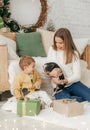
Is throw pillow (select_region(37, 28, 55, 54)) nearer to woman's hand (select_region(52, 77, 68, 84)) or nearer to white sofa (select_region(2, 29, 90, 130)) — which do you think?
white sofa (select_region(2, 29, 90, 130))

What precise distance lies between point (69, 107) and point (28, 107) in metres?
0.34

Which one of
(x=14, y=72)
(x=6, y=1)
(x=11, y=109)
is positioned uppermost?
(x=6, y=1)

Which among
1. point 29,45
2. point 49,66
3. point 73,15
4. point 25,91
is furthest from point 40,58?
point 73,15

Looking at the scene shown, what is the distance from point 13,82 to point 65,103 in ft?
2.23

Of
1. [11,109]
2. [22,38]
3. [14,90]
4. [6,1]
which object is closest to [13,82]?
[14,90]

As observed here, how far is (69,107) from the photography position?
2.92m

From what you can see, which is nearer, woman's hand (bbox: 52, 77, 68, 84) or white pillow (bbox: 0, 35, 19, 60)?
woman's hand (bbox: 52, 77, 68, 84)

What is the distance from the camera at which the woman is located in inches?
133

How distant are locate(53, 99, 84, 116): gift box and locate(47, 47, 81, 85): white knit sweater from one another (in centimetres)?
41

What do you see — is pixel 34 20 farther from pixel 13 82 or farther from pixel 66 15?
pixel 13 82

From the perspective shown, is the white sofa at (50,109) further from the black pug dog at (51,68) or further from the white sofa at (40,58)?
the black pug dog at (51,68)

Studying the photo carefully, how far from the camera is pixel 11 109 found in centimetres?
321

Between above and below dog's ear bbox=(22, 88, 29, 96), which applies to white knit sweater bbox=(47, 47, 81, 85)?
above

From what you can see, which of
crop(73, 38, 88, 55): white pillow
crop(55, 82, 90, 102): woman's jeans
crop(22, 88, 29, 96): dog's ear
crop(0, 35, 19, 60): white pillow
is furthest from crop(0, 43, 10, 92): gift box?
crop(73, 38, 88, 55): white pillow
